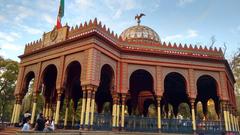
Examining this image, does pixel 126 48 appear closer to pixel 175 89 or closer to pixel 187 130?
pixel 187 130

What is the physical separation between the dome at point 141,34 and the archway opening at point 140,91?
3.94 meters

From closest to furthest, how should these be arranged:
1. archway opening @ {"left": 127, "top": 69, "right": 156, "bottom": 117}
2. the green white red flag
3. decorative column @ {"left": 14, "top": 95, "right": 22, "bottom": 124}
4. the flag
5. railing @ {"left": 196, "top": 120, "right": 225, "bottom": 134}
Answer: railing @ {"left": 196, "top": 120, "right": 225, "bottom": 134} < decorative column @ {"left": 14, "top": 95, "right": 22, "bottom": 124} < the green white red flag < the flag < archway opening @ {"left": 127, "top": 69, "right": 156, "bottom": 117}

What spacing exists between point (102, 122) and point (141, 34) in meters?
11.4

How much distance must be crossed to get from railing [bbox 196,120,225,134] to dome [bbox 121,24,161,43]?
9.35 metres

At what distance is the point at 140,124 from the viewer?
14.6 m

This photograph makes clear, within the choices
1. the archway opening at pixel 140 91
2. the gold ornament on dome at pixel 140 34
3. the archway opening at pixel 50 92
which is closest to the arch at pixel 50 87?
the archway opening at pixel 50 92

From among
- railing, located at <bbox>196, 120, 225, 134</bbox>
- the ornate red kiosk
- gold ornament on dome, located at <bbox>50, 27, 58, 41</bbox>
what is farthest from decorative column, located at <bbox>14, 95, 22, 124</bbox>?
railing, located at <bbox>196, 120, 225, 134</bbox>

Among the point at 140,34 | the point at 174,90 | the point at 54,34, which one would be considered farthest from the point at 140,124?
the point at 140,34

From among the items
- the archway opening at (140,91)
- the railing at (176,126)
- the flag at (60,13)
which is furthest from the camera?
the archway opening at (140,91)

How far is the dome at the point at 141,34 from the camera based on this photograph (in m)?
21.5

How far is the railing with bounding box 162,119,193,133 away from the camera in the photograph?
14.9 metres

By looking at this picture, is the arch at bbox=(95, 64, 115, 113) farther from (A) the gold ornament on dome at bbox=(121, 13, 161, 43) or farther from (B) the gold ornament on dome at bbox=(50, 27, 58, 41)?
(A) the gold ornament on dome at bbox=(121, 13, 161, 43)

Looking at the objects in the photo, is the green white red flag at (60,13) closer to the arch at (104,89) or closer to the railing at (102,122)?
the arch at (104,89)

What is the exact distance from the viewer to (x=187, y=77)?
16.0 metres
